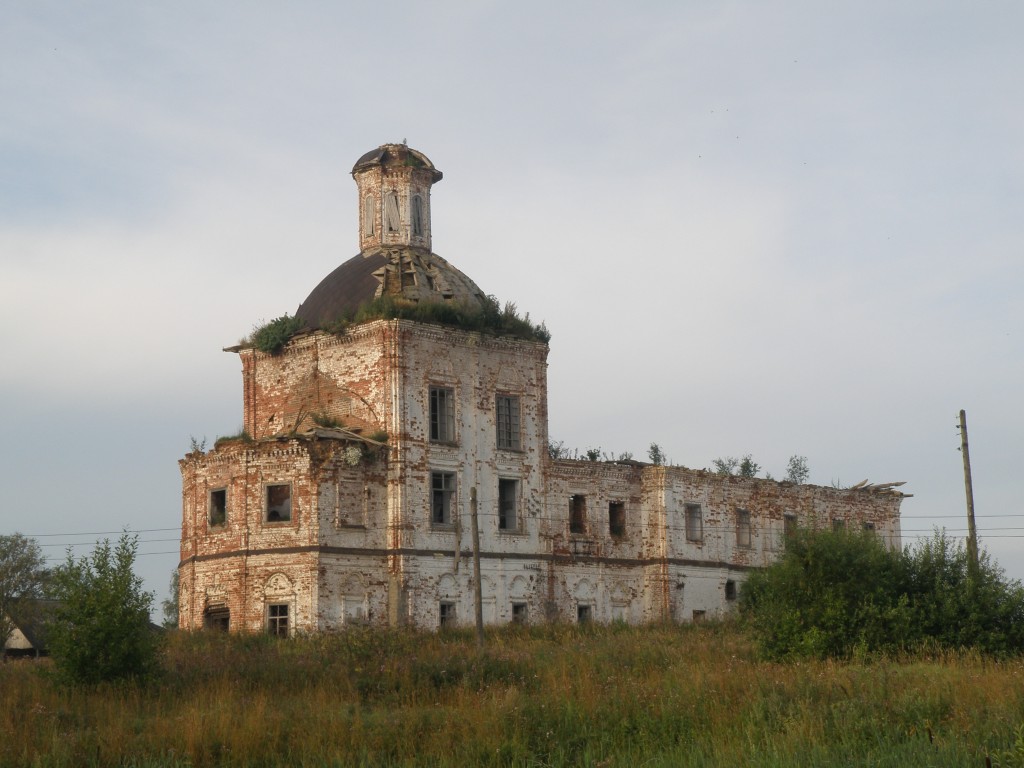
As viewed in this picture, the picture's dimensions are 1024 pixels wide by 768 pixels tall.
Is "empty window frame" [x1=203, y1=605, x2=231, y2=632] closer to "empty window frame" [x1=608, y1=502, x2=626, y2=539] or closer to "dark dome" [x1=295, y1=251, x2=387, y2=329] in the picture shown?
"dark dome" [x1=295, y1=251, x2=387, y2=329]

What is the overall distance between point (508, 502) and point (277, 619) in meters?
7.02

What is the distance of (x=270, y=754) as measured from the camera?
52.4 feet

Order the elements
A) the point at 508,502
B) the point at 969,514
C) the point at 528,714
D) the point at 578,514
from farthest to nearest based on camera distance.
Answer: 1. the point at 578,514
2. the point at 508,502
3. the point at 969,514
4. the point at 528,714

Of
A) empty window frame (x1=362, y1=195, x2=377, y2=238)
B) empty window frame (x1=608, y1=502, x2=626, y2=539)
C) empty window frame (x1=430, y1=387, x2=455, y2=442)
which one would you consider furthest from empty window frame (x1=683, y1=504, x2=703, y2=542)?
empty window frame (x1=362, y1=195, x2=377, y2=238)

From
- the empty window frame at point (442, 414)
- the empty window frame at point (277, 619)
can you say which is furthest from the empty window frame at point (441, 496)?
the empty window frame at point (277, 619)

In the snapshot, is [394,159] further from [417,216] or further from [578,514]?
[578,514]

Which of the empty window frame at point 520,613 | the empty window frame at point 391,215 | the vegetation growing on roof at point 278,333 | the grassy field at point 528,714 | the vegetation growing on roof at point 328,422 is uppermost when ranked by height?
the empty window frame at point 391,215

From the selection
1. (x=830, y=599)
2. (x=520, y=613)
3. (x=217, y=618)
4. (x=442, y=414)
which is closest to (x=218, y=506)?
(x=217, y=618)

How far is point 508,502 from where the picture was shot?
114 feet

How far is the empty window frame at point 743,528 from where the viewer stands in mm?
39656

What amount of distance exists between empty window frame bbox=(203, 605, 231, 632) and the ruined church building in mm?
69

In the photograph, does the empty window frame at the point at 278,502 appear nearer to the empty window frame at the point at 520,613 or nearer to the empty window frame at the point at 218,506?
the empty window frame at the point at 218,506

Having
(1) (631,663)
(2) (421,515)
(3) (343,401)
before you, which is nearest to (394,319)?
(3) (343,401)

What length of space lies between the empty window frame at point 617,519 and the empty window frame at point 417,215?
945cm
